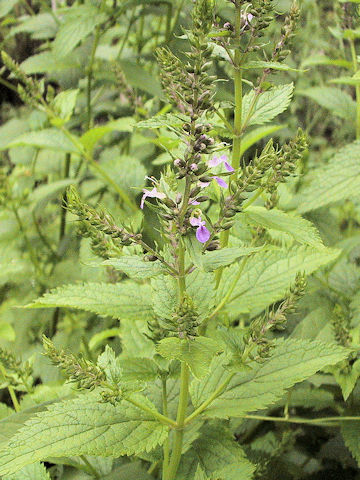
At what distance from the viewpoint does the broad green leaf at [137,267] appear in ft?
3.38

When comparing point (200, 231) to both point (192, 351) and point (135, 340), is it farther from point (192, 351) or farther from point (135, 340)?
point (135, 340)

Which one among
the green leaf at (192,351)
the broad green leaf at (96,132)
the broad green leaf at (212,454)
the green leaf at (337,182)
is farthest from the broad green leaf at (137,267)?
the broad green leaf at (96,132)

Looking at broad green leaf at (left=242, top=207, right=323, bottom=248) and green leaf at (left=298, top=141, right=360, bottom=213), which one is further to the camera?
green leaf at (left=298, top=141, right=360, bottom=213)

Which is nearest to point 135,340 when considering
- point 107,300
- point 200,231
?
point 107,300

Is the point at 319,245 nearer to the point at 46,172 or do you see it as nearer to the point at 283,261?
the point at 283,261

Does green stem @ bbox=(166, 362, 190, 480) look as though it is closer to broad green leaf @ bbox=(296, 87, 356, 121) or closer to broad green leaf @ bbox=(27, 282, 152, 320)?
broad green leaf @ bbox=(27, 282, 152, 320)

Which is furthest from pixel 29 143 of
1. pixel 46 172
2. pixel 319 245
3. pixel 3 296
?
pixel 319 245

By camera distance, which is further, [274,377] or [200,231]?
[274,377]

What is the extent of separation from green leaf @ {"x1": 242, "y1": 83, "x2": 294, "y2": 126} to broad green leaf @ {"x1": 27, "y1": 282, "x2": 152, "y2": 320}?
1.50ft

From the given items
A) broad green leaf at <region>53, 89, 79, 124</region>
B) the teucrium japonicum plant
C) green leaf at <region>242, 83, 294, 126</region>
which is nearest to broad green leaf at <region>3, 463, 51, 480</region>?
the teucrium japonicum plant

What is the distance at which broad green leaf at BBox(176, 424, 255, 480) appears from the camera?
4.21 feet

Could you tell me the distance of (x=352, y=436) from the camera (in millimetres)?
1453

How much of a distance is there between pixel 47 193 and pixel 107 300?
4.64 feet

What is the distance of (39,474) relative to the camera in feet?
4.14
